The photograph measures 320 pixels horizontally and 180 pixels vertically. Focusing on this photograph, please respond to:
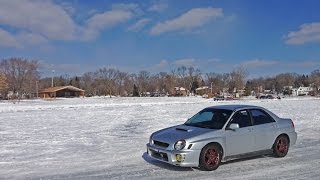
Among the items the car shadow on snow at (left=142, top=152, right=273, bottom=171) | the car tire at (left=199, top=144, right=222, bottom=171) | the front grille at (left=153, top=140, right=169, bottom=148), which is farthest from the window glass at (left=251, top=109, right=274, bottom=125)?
the front grille at (left=153, top=140, right=169, bottom=148)

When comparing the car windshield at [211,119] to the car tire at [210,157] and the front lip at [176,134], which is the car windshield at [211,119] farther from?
the car tire at [210,157]

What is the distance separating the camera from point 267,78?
182m

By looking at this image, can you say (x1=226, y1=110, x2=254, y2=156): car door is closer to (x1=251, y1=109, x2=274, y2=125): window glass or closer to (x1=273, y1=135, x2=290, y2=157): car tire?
(x1=251, y1=109, x2=274, y2=125): window glass

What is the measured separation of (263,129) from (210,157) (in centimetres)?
190

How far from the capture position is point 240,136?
8.80m

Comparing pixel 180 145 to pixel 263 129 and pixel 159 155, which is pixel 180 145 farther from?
pixel 263 129

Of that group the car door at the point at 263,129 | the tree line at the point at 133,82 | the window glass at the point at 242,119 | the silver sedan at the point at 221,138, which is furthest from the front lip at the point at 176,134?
the tree line at the point at 133,82

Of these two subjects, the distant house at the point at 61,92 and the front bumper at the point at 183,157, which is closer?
the front bumper at the point at 183,157

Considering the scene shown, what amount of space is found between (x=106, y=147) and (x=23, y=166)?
3258 mm

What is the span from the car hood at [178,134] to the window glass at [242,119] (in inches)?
33.3

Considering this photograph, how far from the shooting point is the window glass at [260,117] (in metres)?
9.41

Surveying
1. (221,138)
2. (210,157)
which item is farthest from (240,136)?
(210,157)

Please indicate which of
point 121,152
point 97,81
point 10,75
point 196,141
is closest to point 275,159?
point 196,141

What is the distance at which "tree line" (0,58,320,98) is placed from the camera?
118625 millimetres
